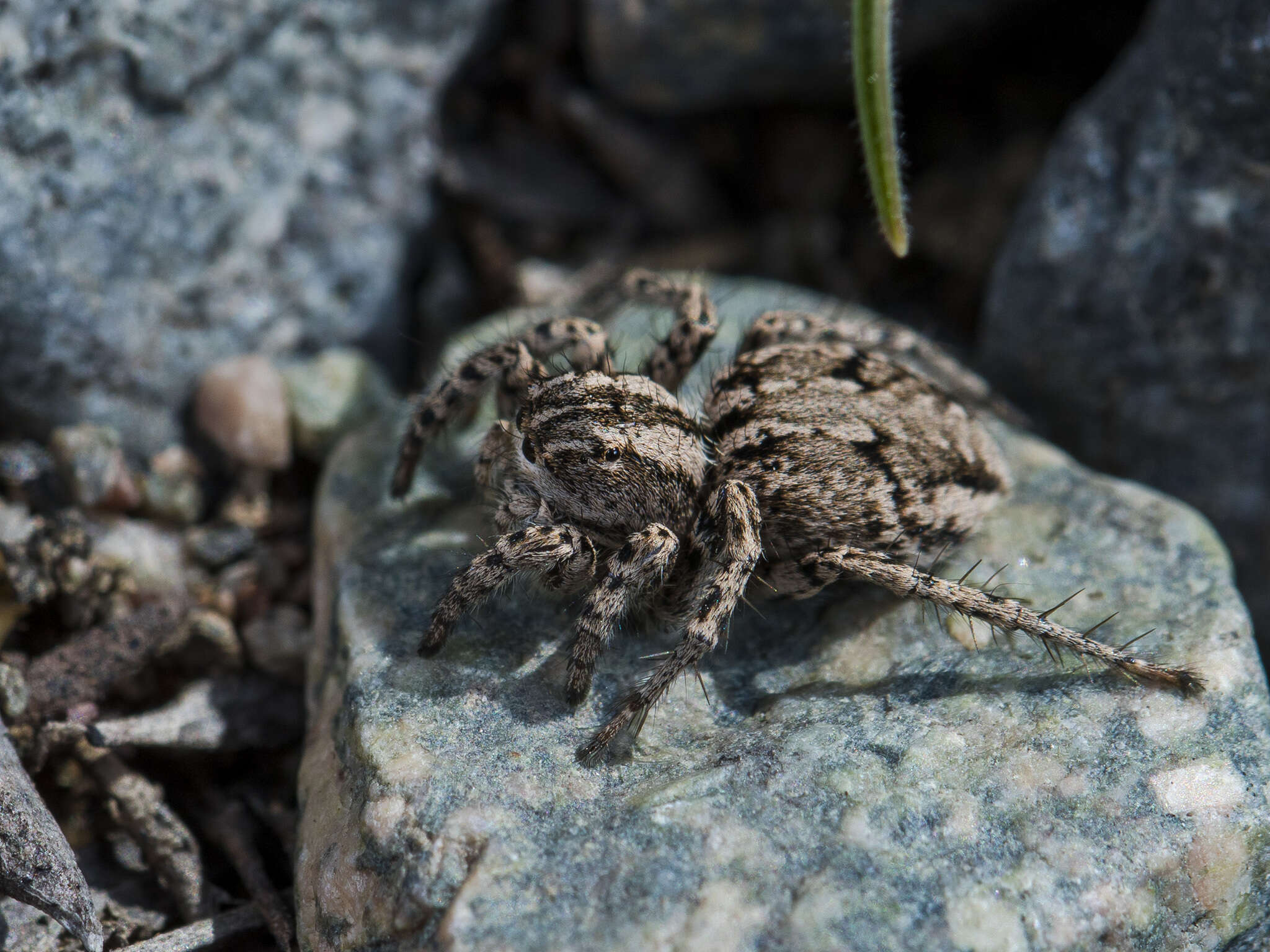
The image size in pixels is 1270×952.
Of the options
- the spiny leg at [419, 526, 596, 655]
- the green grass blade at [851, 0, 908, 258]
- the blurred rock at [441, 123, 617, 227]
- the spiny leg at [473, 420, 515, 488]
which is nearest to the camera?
the spiny leg at [419, 526, 596, 655]

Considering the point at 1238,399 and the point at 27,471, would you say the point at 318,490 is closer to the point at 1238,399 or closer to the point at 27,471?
the point at 27,471

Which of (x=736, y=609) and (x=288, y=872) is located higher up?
(x=736, y=609)

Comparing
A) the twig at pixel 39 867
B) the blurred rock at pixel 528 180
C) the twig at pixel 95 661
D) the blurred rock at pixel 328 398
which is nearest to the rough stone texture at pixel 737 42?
the blurred rock at pixel 528 180

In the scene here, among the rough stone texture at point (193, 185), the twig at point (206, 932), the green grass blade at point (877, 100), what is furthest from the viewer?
the rough stone texture at point (193, 185)

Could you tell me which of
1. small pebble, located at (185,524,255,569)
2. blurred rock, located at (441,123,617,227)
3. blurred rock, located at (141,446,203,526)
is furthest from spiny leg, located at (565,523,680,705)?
blurred rock, located at (441,123,617,227)

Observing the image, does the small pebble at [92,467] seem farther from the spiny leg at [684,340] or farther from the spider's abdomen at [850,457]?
the spider's abdomen at [850,457]

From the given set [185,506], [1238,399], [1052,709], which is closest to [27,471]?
[185,506]

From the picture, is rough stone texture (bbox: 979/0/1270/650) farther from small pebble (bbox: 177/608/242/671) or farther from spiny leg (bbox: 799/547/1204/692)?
small pebble (bbox: 177/608/242/671)
